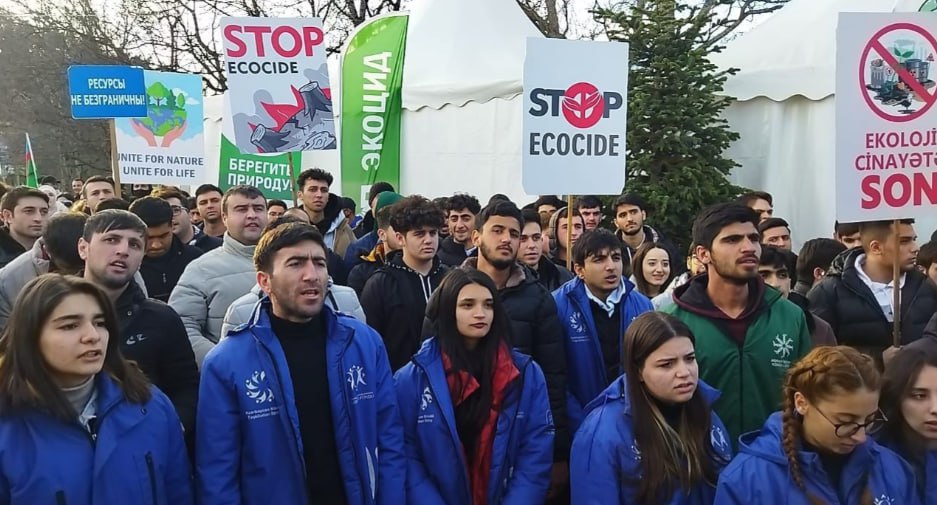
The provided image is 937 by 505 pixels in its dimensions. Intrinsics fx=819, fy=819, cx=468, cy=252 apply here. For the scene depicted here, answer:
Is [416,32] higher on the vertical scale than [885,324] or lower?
higher

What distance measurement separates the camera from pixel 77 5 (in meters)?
23.8

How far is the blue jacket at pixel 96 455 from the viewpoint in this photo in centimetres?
242

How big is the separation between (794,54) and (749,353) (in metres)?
7.54

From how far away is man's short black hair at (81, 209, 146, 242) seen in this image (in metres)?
3.42

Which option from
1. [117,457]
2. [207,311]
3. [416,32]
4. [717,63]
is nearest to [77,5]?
[416,32]

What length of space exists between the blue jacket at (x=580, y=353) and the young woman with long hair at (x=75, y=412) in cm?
189

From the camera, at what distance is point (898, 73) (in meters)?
4.06

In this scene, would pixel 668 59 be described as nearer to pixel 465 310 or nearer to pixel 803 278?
pixel 803 278

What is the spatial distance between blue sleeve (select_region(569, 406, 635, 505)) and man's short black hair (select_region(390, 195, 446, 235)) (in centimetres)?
180

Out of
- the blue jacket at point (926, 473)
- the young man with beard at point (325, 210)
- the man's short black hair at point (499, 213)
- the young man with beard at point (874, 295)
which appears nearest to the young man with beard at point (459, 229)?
the young man with beard at point (325, 210)

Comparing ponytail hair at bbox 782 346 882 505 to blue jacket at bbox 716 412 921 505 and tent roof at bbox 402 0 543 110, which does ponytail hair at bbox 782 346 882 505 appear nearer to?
blue jacket at bbox 716 412 921 505

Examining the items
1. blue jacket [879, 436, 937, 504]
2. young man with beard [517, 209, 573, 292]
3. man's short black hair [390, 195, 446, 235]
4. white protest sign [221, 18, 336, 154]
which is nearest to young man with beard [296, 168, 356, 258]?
white protest sign [221, 18, 336, 154]

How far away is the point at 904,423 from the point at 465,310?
1.66 metres

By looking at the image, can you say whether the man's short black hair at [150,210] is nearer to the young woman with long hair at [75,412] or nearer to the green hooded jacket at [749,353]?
the young woman with long hair at [75,412]
